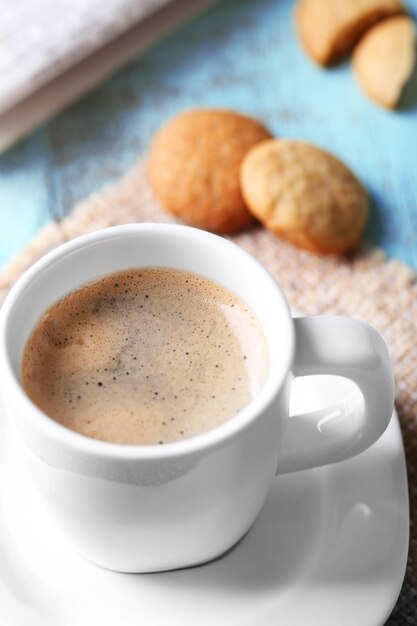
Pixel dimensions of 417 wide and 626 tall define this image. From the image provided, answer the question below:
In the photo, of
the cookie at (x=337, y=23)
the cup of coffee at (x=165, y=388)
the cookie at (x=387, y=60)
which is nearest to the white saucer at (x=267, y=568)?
the cup of coffee at (x=165, y=388)

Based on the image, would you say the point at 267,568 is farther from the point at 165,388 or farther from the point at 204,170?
the point at 204,170

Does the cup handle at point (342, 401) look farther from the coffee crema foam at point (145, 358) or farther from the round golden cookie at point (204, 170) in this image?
the round golden cookie at point (204, 170)

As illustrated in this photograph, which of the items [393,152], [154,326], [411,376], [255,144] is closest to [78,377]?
[154,326]

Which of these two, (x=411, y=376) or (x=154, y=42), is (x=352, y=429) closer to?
(x=411, y=376)

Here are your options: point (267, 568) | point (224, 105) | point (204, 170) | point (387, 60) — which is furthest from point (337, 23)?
point (267, 568)

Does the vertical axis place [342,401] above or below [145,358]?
below

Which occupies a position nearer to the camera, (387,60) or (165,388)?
(165,388)
